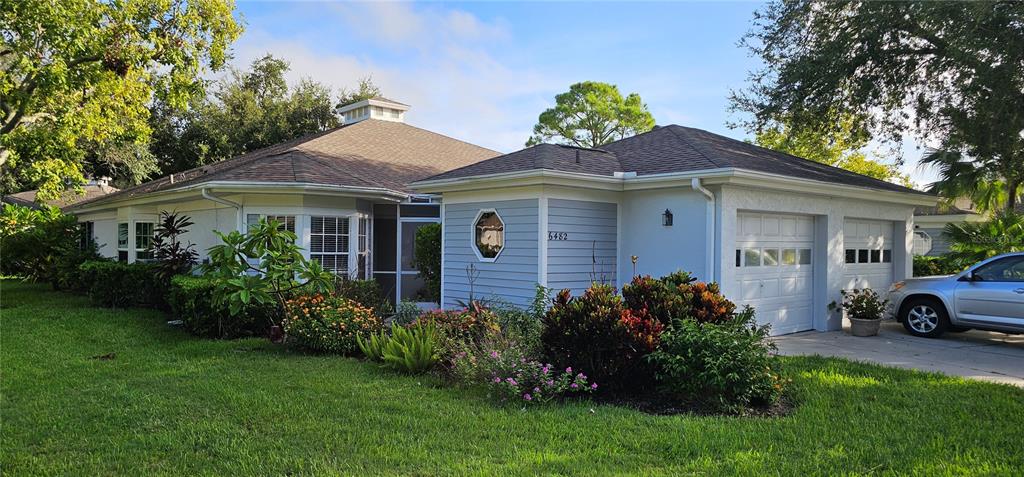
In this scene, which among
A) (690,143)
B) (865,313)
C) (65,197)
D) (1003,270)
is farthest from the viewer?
(65,197)

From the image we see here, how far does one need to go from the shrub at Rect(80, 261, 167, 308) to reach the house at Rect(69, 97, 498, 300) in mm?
1128

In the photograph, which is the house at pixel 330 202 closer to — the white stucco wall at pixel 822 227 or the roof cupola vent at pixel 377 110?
the roof cupola vent at pixel 377 110

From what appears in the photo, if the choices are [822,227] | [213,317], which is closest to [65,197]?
[213,317]

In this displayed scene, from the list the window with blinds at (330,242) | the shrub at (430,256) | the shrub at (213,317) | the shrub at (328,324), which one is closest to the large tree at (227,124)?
the window with blinds at (330,242)

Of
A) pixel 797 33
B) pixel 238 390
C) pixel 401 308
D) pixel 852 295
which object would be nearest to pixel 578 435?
pixel 238 390

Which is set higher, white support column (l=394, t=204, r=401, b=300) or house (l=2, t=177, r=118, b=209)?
house (l=2, t=177, r=118, b=209)

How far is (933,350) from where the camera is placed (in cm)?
902

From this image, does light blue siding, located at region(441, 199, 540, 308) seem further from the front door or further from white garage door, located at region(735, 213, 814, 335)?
the front door

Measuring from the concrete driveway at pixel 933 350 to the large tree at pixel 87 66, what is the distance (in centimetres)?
1313

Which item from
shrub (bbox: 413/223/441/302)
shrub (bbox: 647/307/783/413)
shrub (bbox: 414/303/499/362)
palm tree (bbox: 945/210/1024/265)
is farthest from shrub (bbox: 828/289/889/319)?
shrub (bbox: 413/223/441/302)

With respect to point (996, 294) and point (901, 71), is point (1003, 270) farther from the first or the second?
point (901, 71)

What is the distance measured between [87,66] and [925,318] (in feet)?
52.2

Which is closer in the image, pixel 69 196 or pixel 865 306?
pixel 865 306

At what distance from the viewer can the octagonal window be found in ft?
33.5
